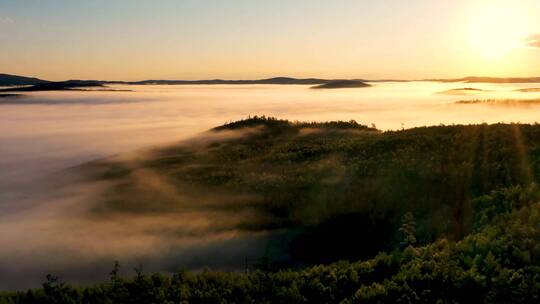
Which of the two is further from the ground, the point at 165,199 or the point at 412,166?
the point at 412,166

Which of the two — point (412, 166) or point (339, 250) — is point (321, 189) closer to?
point (412, 166)

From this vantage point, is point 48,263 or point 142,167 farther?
point 142,167

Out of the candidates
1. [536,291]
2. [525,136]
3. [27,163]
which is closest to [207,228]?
[536,291]

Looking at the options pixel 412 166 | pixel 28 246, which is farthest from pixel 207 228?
pixel 412 166

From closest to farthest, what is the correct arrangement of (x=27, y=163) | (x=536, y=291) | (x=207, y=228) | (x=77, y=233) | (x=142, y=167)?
(x=536, y=291)
(x=207, y=228)
(x=77, y=233)
(x=142, y=167)
(x=27, y=163)

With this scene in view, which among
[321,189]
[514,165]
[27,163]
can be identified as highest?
[514,165]

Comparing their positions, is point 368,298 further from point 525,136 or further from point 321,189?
point 525,136

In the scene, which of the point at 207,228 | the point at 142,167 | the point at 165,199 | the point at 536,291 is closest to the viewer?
the point at 536,291
